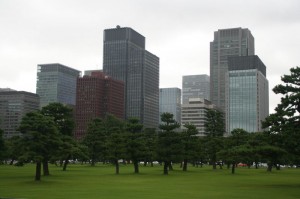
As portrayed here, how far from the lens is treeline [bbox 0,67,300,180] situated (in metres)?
40.8

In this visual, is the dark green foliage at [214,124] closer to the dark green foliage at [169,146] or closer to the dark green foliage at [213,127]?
the dark green foliage at [213,127]

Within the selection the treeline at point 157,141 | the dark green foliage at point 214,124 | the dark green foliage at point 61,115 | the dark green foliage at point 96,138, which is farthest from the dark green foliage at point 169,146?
the dark green foliage at point 96,138

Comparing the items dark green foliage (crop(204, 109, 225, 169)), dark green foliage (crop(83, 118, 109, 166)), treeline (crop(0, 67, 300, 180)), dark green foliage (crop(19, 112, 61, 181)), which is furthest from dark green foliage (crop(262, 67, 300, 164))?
dark green foliage (crop(83, 118, 109, 166))

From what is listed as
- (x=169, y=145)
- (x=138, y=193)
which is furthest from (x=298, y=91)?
(x=169, y=145)

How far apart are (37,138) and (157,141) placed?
28.6m

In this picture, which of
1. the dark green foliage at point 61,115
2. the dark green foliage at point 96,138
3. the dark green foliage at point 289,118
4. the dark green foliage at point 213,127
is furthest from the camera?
the dark green foliage at point 96,138

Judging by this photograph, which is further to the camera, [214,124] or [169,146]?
[214,124]

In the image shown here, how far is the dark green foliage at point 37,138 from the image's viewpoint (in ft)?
149

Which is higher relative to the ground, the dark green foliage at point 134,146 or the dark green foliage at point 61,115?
the dark green foliage at point 61,115

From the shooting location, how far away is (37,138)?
4641 centimetres

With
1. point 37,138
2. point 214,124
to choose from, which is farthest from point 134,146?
point 214,124

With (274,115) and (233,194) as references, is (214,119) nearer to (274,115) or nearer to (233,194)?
(274,115)

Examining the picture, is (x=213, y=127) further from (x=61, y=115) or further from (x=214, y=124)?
(x=61, y=115)

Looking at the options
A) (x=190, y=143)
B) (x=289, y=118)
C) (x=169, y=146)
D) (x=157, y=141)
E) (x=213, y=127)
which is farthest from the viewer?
(x=213, y=127)
